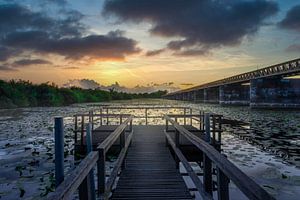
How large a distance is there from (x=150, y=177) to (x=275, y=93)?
6693 cm

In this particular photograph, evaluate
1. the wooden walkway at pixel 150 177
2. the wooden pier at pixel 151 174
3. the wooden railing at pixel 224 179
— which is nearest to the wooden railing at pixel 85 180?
the wooden pier at pixel 151 174

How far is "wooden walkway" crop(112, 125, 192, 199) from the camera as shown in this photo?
20.4 ft

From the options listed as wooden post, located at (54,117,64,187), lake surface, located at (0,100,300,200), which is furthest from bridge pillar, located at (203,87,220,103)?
wooden post, located at (54,117,64,187)

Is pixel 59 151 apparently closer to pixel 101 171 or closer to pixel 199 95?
pixel 101 171

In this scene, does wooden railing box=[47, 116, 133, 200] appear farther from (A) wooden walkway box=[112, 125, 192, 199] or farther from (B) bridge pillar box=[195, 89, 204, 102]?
(B) bridge pillar box=[195, 89, 204, 102]

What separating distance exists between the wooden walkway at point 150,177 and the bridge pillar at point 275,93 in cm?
6230

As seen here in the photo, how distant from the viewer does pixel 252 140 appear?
59.8ft

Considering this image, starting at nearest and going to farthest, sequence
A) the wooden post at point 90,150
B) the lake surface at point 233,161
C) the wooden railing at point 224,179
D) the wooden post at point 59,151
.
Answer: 1. the wooden railing at point 224,179
2. the wooden post at point 59,151
3. the wooden post at point 90,150
4. the lake surface at point 233,161

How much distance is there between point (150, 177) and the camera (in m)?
7.52

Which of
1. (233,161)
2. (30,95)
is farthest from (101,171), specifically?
(30,95)

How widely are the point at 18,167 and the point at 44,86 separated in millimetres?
91444

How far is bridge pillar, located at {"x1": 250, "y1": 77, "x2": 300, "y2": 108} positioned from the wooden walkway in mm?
62302

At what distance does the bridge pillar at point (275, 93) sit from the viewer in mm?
65125

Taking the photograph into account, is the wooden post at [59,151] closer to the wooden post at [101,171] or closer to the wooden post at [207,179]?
the wooden post at [101,171]
